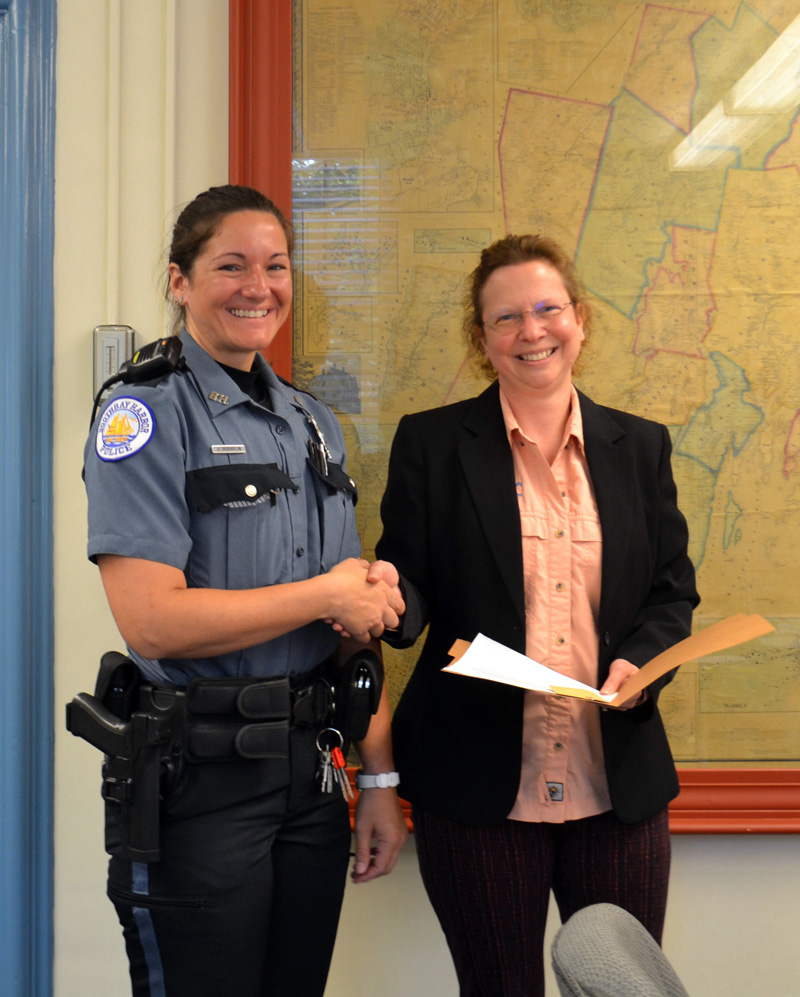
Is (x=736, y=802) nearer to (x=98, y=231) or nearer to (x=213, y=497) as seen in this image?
(x=213, y=497)

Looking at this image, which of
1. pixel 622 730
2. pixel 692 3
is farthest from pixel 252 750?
pixel 692 3

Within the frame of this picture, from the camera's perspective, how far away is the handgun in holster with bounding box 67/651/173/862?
3.77 feet

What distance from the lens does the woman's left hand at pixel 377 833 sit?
145cm

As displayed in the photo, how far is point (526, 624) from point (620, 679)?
0.17 meters

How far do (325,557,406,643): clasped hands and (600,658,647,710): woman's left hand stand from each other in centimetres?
35

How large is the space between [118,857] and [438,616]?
2.10 ft

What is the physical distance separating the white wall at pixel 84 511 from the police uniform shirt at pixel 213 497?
0.65m

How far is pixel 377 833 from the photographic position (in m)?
1.45

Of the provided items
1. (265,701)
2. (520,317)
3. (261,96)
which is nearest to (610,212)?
(520,317)

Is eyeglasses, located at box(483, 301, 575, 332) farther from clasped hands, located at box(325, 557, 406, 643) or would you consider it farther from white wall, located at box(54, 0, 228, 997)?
white wall, located at box(54, 0, 228, 997)

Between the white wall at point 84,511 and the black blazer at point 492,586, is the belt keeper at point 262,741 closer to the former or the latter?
the black blazer at point 492,586

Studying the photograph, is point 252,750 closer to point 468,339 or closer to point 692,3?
point 468,339

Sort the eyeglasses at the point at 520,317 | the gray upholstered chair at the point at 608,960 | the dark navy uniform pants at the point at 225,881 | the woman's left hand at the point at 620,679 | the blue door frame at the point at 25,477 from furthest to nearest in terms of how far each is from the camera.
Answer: the blue door frame at the point at 25,477 → the eyeglasses at the point at 520,317 → the woman's left hand at the point at 620,679 → the dark navy uniform pants at the point at 225,881 → the gray upholstered chair at the point at 608,960

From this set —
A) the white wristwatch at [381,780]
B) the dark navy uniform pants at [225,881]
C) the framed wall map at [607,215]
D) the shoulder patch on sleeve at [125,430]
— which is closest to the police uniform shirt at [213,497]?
the shoulder patch on sleeve at [125,430]
